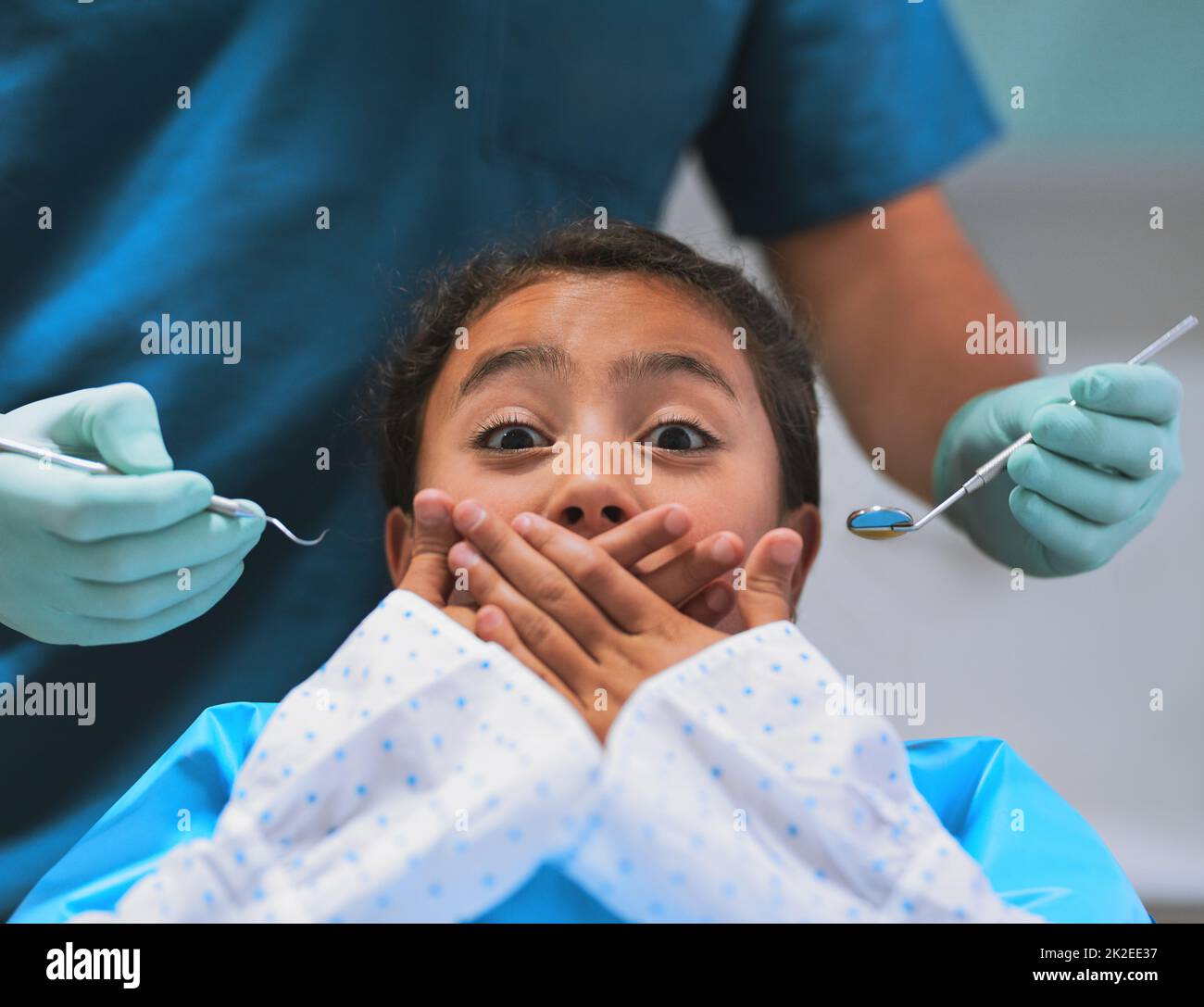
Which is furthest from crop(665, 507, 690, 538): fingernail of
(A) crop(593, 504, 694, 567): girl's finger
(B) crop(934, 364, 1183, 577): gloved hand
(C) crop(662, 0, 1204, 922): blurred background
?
(C) crop(662, 0, 1204, 922): blurred background

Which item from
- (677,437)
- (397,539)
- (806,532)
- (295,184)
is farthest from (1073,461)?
(295,184)

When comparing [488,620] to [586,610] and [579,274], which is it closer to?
[586,610]

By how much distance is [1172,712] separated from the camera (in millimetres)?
1252

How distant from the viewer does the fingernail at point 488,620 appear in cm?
64

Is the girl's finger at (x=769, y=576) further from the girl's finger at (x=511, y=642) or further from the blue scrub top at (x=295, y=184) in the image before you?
the blue scrub top at (x=295, y=184)

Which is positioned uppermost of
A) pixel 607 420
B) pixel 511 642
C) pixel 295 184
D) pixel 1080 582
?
pixel 295 184

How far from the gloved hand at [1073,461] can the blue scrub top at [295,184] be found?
288 mm

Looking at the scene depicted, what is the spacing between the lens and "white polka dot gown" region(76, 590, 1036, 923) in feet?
1.72

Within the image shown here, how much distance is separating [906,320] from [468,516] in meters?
0.61

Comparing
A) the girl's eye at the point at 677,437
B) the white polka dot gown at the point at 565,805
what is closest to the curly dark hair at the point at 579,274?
the girl's eye at the point at 677,437

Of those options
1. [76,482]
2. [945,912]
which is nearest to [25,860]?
[76,482]

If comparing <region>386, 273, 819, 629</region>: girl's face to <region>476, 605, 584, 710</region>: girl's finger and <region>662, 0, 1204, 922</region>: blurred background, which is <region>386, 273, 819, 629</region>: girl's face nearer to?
<region>476, 605, 584, 710</region>: girl's finger

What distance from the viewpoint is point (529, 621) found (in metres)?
0.66
